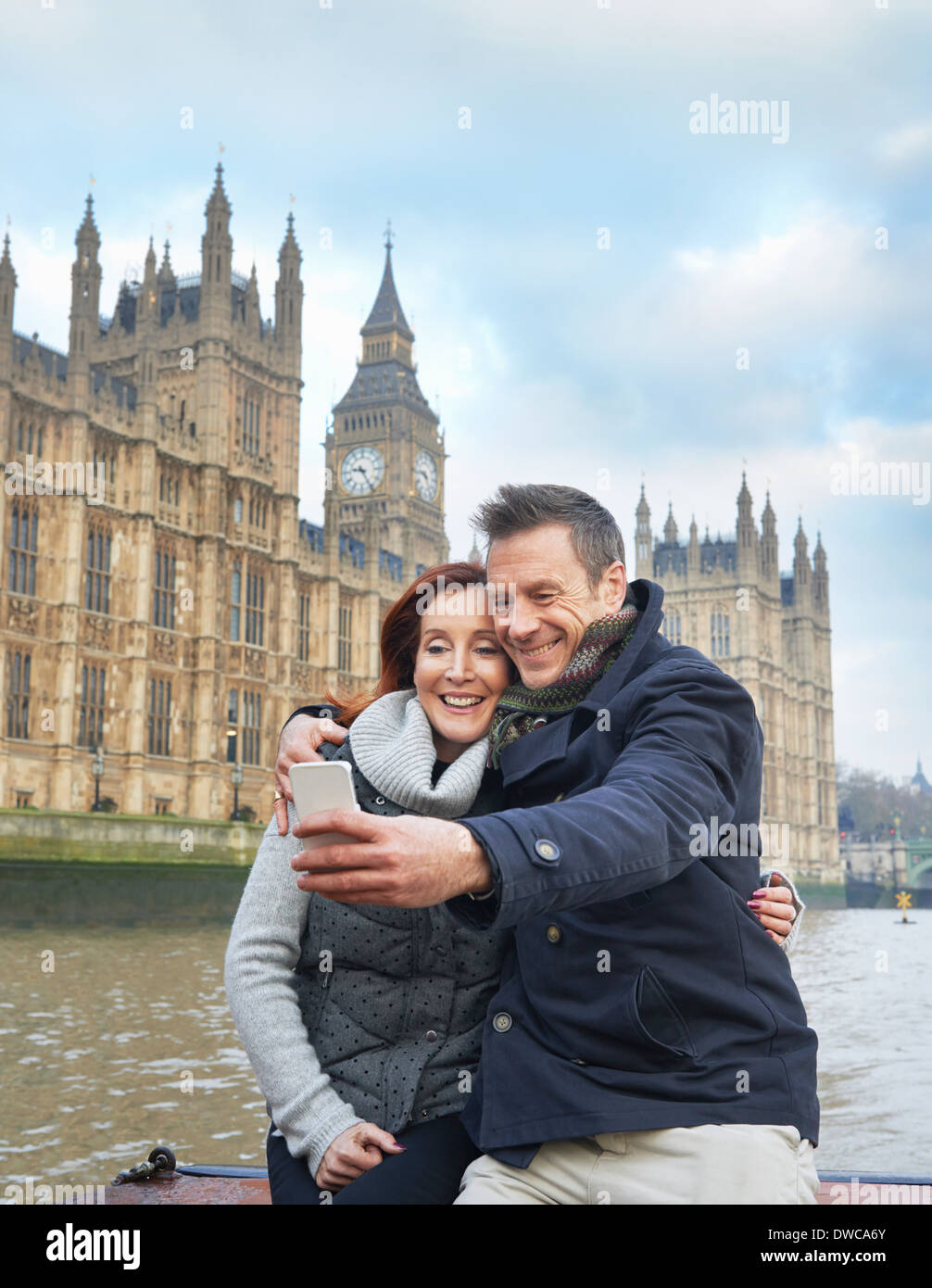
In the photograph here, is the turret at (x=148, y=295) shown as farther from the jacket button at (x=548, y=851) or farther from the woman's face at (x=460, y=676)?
the jacket button at (x=548, y=851)

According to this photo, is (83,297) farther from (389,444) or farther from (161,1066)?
(389,444)

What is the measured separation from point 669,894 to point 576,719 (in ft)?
1.10

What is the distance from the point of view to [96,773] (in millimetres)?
27797

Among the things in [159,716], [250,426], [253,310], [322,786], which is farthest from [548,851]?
[253,310]

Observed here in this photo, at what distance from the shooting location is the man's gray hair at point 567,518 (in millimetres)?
2211

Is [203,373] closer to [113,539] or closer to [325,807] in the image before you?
[113,539]

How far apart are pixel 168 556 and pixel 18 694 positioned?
6261 mm

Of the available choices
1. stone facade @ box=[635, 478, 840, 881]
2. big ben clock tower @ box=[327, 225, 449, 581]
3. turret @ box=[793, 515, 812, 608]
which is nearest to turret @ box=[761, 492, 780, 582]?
stone facade @ box=[635, 478, 840, 881]

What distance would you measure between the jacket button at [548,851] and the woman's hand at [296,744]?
2.48 ft

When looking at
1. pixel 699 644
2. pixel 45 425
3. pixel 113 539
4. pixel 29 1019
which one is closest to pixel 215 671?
pixel 113 539

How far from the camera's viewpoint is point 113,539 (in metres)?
31.4

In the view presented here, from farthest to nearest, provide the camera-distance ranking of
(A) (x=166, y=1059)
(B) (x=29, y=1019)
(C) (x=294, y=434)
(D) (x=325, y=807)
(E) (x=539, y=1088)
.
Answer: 1. (C) (x=294, y=434)
2. (B) (x=29, y=1019)
3. (A) (x=166, y=1059)
4. (E) (x=539, y=1088)
5. (D) (x=325, y=807)

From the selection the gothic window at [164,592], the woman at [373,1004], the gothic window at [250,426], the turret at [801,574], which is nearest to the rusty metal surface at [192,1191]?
the woman at [373,1004]
